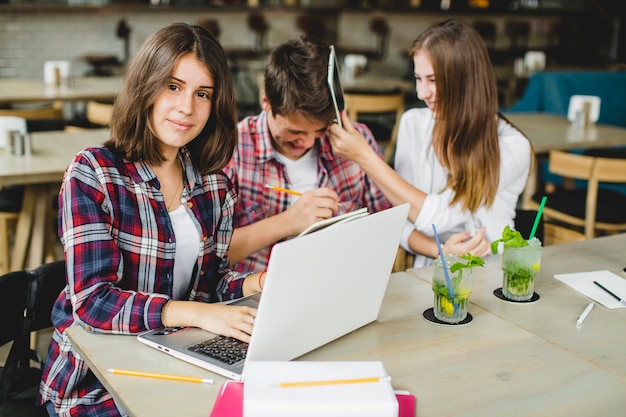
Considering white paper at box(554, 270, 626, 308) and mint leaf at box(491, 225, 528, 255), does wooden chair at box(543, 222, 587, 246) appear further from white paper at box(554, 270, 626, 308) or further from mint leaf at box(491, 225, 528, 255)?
mint leaf at box(491, 225, 528, 255)

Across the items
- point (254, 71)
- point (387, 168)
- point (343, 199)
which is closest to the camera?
point (387, 168)

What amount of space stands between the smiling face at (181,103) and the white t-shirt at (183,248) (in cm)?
17

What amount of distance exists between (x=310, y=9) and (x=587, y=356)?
771 cm

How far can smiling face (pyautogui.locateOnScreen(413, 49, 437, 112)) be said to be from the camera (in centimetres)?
224

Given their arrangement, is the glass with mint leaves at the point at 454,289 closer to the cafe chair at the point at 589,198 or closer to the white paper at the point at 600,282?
the white paper at the point at 600,282

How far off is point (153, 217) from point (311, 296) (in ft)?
1.54

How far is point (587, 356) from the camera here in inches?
55.1

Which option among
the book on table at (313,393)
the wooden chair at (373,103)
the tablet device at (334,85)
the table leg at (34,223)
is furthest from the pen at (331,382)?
the wooden chair at (373,103)

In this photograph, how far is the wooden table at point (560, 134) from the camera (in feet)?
12.2

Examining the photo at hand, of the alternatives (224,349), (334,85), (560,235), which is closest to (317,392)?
(224,349)

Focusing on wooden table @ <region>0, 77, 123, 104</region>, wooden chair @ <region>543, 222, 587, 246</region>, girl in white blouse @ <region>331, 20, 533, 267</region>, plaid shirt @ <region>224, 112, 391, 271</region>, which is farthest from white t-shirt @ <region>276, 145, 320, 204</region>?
Result: wooden table @ <region>0, 77, 123, 104</region>

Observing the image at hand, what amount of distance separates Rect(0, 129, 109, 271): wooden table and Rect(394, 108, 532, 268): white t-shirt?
1.32m

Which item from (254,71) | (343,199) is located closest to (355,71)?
(254,71)

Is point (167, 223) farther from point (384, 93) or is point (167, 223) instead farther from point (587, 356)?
point (384, 93)
